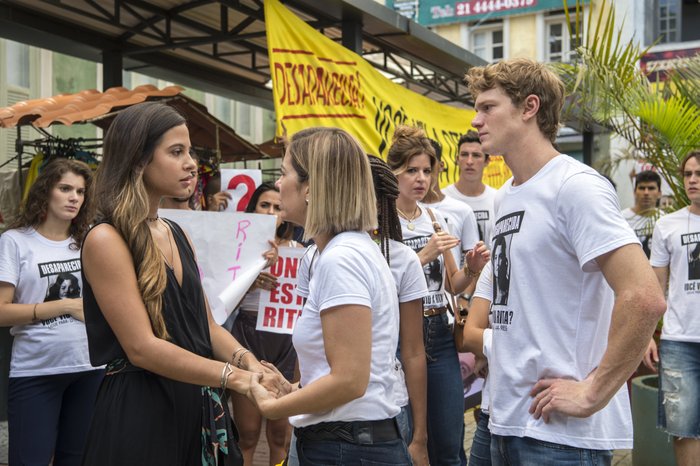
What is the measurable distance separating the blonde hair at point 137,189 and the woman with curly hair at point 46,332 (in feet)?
7.17

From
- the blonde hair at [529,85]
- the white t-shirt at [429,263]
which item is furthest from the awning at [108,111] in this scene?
the blonde hair at [529,85]

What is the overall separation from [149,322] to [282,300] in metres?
2.80

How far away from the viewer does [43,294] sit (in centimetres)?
480

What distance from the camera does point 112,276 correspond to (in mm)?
2590

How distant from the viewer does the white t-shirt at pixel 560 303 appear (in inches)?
95.2

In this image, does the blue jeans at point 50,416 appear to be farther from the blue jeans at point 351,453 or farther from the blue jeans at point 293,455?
the blue jeans at point 351,453

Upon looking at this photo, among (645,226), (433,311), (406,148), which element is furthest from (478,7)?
(433,311)

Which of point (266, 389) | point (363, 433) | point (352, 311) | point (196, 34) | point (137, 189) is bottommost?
point (363, 433)

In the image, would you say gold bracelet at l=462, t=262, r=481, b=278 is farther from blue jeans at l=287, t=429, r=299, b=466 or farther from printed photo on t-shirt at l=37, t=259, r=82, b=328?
printed photo on t-shirt at l=37, t=259, r=82, b=328

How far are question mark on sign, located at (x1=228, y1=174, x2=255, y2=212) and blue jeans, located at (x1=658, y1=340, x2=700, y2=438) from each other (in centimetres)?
320

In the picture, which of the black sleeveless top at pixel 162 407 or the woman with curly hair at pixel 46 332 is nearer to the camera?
the black sleeveless top at pixel 162 407

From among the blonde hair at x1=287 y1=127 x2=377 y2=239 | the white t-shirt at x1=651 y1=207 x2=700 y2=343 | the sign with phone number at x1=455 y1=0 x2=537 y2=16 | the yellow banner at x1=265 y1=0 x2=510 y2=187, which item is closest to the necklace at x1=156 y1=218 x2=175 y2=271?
the blonde hair at x1=287 y1=127 x2=377 y2=239

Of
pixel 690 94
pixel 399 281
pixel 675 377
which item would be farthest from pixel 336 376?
pixel 690 94

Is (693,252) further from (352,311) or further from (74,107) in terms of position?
(74,107)
